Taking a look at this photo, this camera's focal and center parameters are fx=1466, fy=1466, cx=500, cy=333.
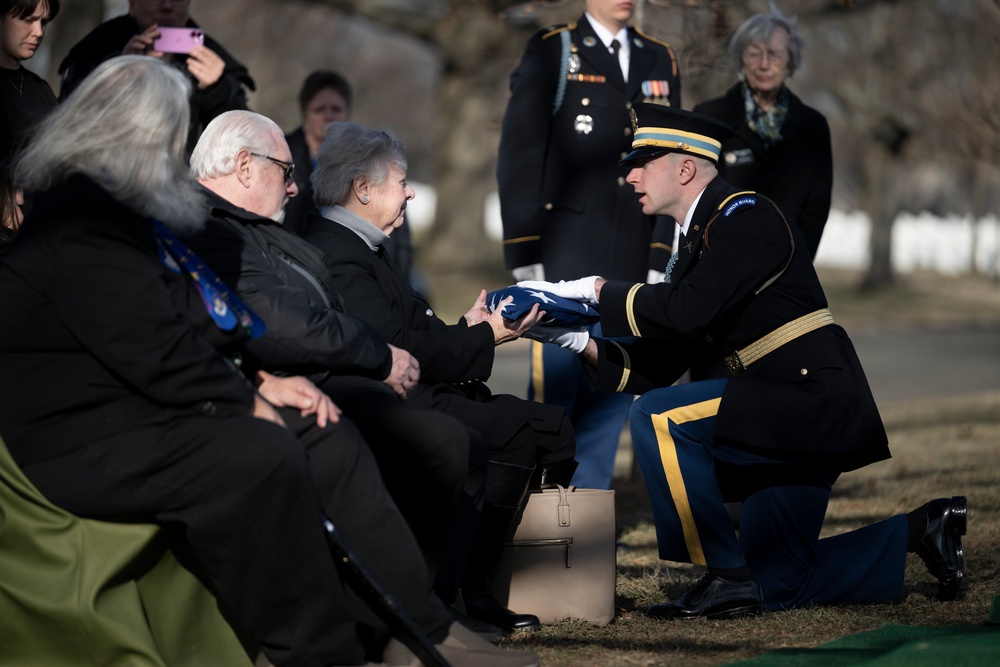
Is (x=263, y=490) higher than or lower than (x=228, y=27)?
lower

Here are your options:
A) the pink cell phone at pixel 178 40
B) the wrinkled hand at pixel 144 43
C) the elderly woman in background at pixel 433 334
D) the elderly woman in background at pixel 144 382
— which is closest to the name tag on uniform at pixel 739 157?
the elderly woman in background at pixel 433 334

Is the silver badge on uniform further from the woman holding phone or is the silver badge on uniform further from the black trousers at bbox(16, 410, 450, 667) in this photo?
the black trousers at bbox(16, 410, 450, 667)

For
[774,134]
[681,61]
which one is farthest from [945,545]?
[681,61]

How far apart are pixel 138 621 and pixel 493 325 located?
179 centimetres

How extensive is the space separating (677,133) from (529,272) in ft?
5.43

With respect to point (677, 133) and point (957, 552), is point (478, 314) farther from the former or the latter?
point (957, 552)

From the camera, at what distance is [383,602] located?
12.7 ft

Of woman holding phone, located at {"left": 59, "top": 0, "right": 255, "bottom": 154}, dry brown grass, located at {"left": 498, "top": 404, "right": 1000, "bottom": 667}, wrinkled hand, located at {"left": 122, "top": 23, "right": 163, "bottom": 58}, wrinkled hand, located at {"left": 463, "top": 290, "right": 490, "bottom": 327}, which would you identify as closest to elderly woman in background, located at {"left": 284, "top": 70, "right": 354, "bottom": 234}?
woman holding phone, located at {"left": 59, "top": 0, "right": 255, "bottom": 154}

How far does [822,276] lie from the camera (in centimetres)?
3506

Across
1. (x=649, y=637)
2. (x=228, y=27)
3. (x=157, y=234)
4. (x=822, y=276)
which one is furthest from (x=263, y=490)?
(x=822, y=276)

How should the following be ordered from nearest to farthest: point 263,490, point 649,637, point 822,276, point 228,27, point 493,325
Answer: point 263,490 < point 649,637 < point 493,325 < point 228,27 < point 822,276

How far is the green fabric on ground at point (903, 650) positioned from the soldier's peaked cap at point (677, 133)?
1.72m

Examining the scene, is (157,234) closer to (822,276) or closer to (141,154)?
(141,154)

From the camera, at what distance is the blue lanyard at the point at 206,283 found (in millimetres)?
3758
